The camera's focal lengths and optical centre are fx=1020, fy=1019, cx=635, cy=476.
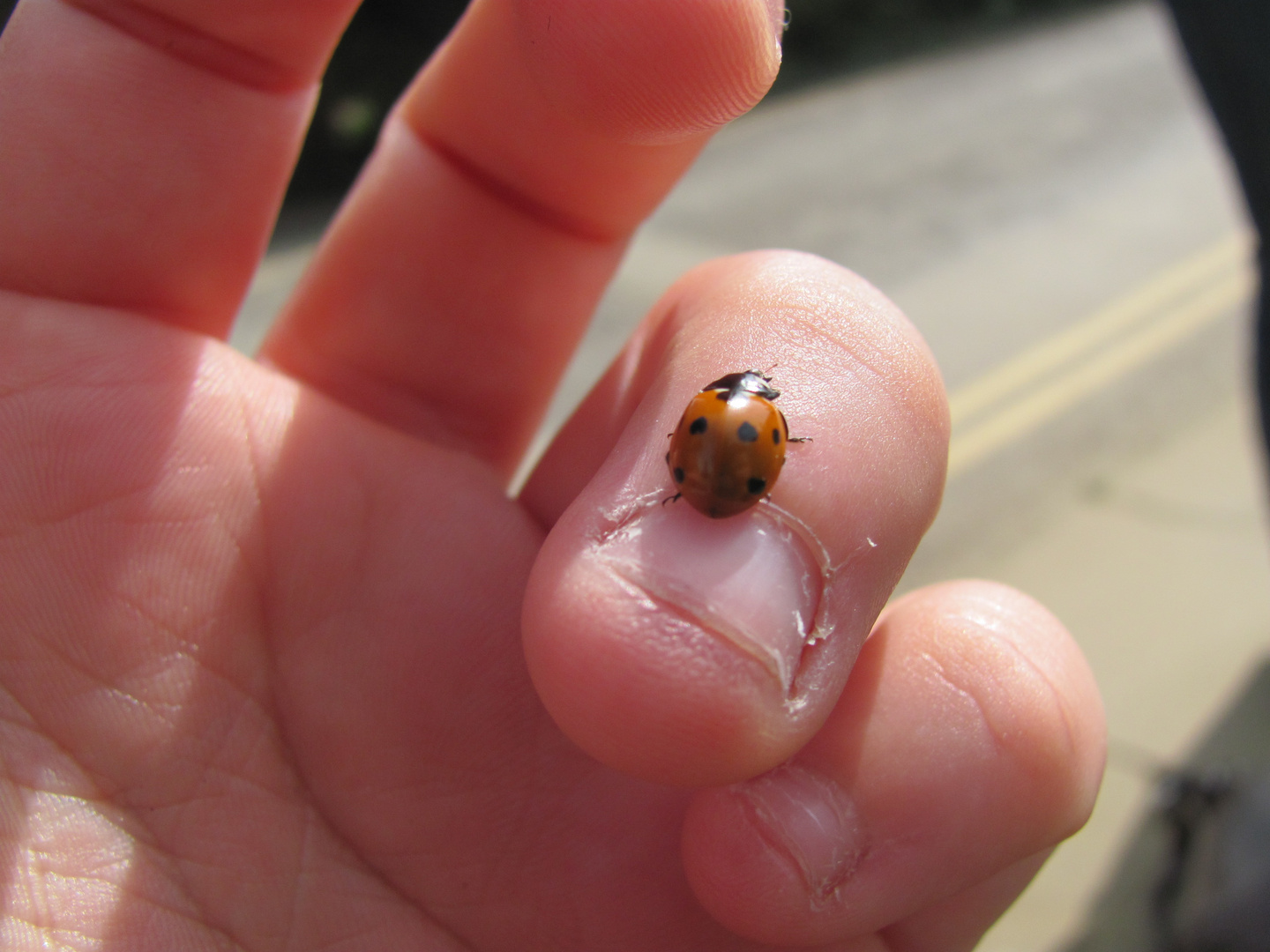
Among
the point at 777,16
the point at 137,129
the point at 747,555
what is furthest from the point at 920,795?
the point at 137,129

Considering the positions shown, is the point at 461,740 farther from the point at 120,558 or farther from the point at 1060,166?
the point at 1060,166

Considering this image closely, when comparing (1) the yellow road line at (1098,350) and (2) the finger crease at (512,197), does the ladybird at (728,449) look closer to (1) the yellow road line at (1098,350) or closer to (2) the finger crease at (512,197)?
(2) the finger crease at (512,197)

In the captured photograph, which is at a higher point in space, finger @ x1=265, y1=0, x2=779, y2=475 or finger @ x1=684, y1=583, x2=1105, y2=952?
finger @ x1=265, y1=0, x2=779, y2=475

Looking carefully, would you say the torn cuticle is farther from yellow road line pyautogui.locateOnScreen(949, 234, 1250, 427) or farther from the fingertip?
yellow road line pyautogui.locateOnScreen(949, 234, 1250, 427)

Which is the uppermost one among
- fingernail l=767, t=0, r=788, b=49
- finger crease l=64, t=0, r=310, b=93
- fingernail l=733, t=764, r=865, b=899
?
fingernail l=767, t=0, r=788, b=49

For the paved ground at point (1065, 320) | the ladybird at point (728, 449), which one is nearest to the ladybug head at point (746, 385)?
the ladybird at point (728, 449)

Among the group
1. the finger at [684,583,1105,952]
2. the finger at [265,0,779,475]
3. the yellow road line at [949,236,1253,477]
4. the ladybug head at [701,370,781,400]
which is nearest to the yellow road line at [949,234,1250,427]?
the yellow road line at [949,236,1253,477]

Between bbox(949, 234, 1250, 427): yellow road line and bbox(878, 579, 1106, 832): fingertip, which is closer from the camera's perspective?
bbox(878, 579, 1106, 832): fingertip

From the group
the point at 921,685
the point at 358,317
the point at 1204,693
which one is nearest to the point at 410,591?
the point at 358,317
